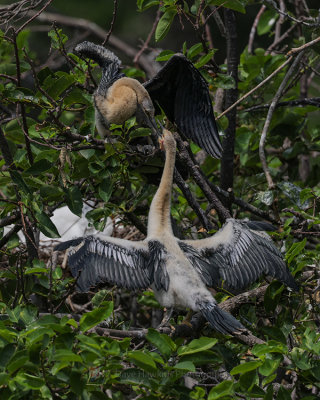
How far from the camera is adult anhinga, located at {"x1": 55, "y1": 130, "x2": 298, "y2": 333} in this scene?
316 cm

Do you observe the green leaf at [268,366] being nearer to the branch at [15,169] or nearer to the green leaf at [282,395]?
the green leaf at [282,395]

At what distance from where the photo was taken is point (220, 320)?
2.98 m

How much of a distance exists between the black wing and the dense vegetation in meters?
0.11

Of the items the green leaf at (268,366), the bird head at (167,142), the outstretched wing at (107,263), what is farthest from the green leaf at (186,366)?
the bird head at (167,142)

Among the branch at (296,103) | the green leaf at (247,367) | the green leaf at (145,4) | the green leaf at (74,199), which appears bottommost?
the green leaf at (247,367)

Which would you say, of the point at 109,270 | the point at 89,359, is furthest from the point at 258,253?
the point at 89,359

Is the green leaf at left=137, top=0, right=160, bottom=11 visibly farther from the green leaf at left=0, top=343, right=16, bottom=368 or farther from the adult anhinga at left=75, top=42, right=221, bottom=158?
the green leaf at left=0, top=343, right=16, bottom=368

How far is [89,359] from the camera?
2332 mm

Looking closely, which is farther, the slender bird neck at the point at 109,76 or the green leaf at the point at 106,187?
the slender bird neck at the point at 109,76

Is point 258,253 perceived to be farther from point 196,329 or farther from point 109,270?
point 109,270

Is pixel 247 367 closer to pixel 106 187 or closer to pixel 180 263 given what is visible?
pixel 180 263

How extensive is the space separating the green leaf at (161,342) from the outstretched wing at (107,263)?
27.7 inches

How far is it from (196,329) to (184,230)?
86 cm

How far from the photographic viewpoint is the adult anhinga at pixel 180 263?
3.16 m
